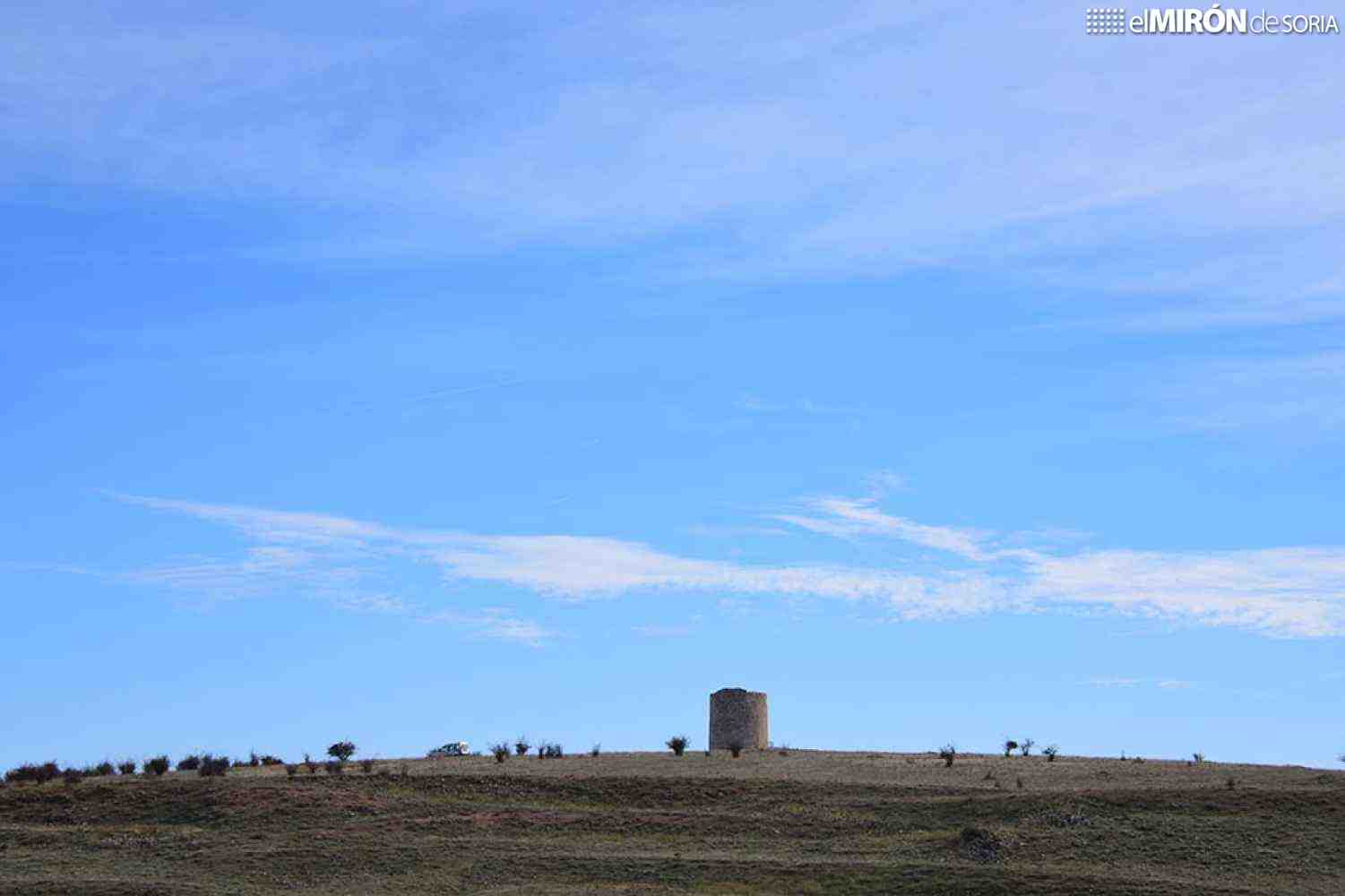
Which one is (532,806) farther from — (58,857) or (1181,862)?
(1181,862)

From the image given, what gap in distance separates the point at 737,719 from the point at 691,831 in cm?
1537

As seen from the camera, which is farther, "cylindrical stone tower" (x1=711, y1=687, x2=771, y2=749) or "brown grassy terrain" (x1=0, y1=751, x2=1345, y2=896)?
"cylindrical stone tower" (x1=711, y1=687, x2=771, y2=749)

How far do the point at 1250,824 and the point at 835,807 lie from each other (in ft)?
36.0

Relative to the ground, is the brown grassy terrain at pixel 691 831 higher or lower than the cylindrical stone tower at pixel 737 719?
lower

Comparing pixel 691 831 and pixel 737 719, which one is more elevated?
pixel 737 719

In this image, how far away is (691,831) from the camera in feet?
149

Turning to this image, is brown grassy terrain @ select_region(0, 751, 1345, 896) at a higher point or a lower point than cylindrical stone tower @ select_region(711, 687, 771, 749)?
lower

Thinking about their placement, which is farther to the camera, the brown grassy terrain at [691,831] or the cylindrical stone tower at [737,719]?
the cylindrical stone tower at [737,719]

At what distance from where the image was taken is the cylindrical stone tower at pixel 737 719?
60688 mm

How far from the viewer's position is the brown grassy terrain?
40.4 meters

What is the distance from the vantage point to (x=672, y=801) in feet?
159

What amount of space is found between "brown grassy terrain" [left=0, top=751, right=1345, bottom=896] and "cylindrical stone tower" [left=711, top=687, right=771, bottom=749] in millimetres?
6122

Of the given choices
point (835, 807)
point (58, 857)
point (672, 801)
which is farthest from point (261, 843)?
point (835, 807)

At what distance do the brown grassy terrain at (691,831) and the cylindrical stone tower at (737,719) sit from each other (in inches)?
241
